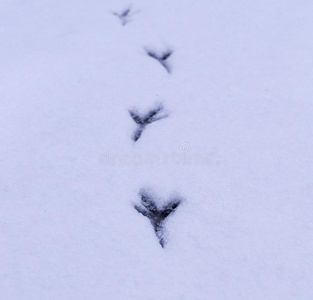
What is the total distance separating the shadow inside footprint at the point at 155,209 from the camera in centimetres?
114

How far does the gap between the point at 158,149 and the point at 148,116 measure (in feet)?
0.52

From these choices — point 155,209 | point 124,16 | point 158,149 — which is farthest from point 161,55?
point 155,209

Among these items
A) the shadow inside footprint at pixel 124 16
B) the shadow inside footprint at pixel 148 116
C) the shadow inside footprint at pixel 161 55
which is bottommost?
the shadow inside footprint at pixel 148 116

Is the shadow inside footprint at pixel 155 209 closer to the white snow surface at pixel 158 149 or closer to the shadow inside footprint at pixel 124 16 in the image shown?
the white snow surface at pixel 158 149

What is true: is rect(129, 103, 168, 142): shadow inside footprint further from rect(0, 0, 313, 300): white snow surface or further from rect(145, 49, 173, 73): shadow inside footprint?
rect(145, 49, 173, 73): shadow inside footprint

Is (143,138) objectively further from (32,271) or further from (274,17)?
(274,17)

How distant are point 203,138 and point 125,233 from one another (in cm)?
41

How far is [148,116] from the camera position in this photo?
4.55 feet

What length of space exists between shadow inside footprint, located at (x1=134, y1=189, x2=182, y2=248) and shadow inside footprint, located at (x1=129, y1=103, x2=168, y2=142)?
0.85 feet

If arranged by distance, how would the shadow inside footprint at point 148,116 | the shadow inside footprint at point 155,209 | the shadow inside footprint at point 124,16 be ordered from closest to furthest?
the shadow inside footprint at point 155,209 → the shadow inside footprint at point 148,116 → the shadow inside footprint at point 124,16

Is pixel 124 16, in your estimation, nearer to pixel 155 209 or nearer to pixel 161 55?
pixel 161 55

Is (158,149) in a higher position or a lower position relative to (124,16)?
lower

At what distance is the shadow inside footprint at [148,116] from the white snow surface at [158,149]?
0.06 ft

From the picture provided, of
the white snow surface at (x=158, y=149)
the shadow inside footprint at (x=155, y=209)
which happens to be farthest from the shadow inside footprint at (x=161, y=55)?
the shadow inside footprint at (x=155, y=209)
